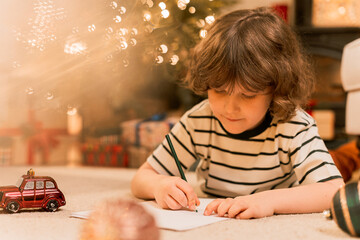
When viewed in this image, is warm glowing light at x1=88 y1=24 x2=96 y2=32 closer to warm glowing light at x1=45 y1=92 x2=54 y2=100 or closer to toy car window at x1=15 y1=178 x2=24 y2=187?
warm glowing light at x1=45 y1=92 x2=54 y2=100

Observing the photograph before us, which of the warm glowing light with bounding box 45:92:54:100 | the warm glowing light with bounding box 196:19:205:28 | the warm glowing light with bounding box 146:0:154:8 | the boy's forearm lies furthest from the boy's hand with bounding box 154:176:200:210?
the warm glowing light with bounding box 196:19:205:28

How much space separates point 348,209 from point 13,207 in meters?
0.42

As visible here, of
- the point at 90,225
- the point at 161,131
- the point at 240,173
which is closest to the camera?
the point at 90,225

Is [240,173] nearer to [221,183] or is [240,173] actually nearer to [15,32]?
[221,183]

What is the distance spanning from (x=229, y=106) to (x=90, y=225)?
0.35m

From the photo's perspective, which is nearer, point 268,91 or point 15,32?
point 15,32

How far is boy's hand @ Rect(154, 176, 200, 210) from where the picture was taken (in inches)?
24.2

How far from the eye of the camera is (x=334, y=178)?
2.16ft

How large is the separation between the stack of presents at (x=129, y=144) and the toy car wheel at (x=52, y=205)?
90 cm

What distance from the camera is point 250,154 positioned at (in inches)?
30.5

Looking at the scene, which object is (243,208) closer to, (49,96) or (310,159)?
(310,159)

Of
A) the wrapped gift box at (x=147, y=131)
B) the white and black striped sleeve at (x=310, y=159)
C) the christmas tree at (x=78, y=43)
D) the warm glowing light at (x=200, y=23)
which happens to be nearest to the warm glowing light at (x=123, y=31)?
the christmas tree at (x=78, y=43)

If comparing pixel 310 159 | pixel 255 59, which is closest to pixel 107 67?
pixel 255 59

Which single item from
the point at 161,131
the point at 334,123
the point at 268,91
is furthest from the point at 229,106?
the point at 334,123
